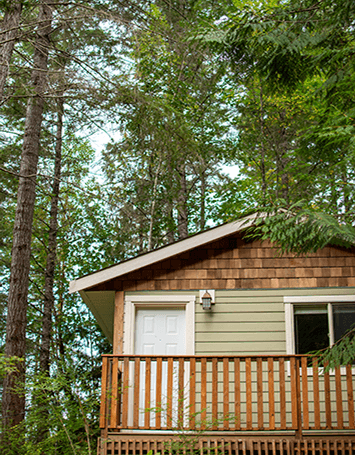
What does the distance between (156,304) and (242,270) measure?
1.40m

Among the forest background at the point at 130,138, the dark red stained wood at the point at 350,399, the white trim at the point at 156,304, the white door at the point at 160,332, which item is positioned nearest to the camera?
the dark red stained wood at the point at 350,399

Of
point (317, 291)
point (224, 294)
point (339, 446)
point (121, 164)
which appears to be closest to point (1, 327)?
point (121, 164)

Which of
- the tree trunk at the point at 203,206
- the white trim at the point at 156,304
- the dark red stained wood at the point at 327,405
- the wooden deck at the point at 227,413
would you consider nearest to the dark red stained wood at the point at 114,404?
the wooden deck at the point at 227,413

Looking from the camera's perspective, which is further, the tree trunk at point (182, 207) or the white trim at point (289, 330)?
the tree trunk at point (182, 207)

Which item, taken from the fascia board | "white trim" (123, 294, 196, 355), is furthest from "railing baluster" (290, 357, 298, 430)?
the fascia board

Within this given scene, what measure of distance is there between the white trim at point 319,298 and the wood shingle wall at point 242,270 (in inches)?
6.7

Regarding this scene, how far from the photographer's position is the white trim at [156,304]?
25.1ft

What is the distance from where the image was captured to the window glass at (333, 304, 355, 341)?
25.1 feet

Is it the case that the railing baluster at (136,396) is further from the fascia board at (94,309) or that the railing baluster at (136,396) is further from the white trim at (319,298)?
the white trim at (319,298)

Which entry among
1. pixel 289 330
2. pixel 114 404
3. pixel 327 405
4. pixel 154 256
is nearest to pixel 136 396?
pixel 114 404

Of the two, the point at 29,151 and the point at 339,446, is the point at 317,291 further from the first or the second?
the point at 29,151

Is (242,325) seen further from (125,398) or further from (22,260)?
(22,260)

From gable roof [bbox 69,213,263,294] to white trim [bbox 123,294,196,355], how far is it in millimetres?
499

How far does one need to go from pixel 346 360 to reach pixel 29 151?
7.62m
